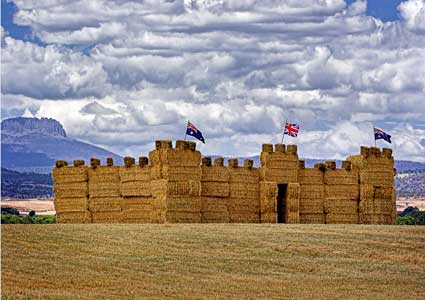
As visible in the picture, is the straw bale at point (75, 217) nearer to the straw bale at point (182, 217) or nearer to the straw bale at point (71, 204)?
the straw bale at point (71, 204)

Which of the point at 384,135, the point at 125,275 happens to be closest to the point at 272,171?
the point at 384,135

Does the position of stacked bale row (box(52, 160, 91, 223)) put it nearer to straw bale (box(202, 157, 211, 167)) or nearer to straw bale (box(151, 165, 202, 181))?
straw bale (box(151, 165, 202, 181))

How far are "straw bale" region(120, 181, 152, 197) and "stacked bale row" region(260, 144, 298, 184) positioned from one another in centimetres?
582

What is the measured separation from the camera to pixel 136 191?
56719 mm

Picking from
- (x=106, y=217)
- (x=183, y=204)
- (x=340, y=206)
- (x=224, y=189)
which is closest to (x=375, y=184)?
(x=340, y=206)

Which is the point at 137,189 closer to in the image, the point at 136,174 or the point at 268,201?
the point at 136,174

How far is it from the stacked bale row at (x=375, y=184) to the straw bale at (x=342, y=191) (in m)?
0.37

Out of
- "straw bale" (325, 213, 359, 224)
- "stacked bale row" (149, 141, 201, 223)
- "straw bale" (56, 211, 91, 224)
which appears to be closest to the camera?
"stacked bale row" (149, 141, 201, 223)

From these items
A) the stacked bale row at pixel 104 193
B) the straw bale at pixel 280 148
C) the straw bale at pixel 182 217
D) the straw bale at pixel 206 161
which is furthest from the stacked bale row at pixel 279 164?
the stacked bale row at pixel 104 193

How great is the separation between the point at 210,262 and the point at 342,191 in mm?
22334

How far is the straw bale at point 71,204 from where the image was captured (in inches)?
2306

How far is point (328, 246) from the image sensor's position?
44.2m

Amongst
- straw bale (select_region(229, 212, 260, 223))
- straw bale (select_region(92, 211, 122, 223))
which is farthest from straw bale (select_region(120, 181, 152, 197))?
straw bale (select_region(229, 212, 260, 223))

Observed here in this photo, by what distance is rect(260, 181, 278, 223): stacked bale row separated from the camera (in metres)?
57.2
